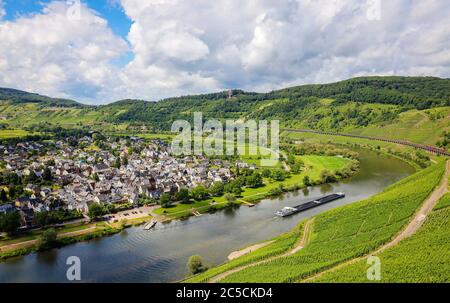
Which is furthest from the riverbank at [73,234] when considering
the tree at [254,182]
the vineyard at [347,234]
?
the tree at [254,182]

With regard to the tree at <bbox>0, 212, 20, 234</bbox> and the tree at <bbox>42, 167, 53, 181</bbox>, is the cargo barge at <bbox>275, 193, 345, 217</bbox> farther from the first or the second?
the tree at <bbox>42, 167, 53, 181</bbox>

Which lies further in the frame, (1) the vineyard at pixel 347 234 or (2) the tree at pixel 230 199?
(2) the tree at pixel 230 199

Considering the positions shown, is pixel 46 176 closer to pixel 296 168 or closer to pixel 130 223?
pixel 130 223

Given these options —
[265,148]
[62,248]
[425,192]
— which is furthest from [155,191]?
[265,148]

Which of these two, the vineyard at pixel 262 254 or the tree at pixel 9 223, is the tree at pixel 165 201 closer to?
the tree at pixel 9 223

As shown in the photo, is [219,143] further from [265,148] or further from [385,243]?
[385,243]

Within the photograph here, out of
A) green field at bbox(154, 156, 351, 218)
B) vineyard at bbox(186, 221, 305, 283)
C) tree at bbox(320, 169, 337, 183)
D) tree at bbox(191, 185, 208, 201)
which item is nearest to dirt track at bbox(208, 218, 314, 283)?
vineyard at bbox(186, 221, 305, 283)
